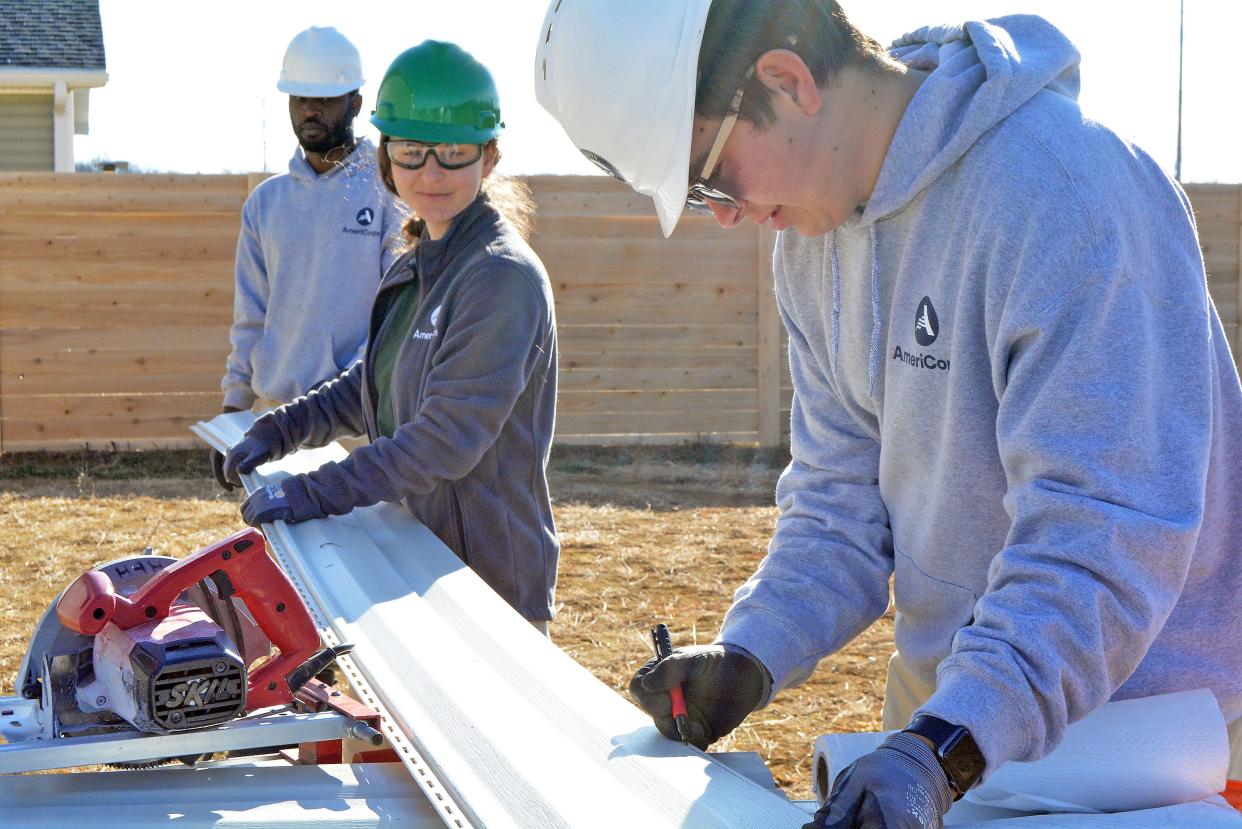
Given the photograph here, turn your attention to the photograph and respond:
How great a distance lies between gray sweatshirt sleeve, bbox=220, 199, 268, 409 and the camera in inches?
209

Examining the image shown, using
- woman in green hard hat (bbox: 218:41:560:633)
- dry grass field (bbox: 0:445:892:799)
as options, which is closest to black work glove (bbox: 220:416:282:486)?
woman in green hard hat (bbox: 218:41:560:633)

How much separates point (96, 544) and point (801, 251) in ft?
19.8

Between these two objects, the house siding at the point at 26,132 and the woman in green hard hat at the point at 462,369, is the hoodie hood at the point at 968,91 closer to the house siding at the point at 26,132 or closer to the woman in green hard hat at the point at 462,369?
the woman in green hard hat at the point at 462,369

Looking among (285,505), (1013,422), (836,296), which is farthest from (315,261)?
(1013,422)

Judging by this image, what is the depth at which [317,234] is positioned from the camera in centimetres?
504

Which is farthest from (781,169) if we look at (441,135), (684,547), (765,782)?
(684,547)

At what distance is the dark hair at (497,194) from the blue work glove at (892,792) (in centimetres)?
203

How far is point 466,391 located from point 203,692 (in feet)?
3.64

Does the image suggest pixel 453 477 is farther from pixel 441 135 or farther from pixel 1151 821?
pixel 1151 821

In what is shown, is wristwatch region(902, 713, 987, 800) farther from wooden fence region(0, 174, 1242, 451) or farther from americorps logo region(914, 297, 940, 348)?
wooden fence region(0, 174, 1242, 451)

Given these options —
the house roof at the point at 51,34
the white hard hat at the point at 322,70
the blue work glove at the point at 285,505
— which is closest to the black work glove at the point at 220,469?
the blue work glove at the point at 285,505

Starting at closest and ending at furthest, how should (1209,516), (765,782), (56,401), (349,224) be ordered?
1. (1209,516)
2. (765,782)
3. (349,224)
4. (56,401)

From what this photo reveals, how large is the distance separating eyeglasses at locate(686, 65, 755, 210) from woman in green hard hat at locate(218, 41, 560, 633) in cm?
97

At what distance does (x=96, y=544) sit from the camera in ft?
23.8
